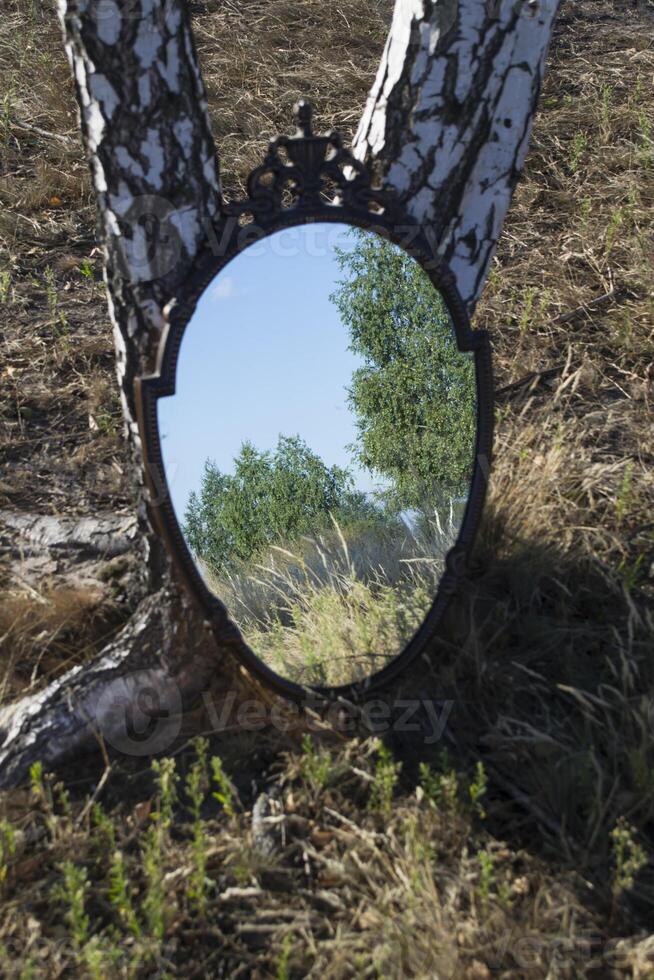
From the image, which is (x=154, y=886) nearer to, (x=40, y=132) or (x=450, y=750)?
(x=450, y=750)

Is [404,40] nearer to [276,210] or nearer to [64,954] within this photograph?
→ [276,210]

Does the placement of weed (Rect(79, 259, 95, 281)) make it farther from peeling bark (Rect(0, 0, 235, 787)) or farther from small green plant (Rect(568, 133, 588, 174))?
small green plant (Rect(568, 133, 588, 174))

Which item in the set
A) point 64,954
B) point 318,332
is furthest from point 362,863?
point 318,332

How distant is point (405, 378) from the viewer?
10.2 ft

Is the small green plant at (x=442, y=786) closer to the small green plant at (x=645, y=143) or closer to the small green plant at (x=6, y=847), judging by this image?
the small green plant at (x=6, y=847)

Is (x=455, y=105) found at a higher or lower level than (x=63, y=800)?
higher

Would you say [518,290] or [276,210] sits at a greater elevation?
[276,210]

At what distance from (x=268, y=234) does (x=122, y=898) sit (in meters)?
1.72

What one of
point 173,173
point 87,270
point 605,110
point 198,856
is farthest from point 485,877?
point 605,110

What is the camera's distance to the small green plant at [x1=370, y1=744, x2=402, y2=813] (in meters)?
2.63

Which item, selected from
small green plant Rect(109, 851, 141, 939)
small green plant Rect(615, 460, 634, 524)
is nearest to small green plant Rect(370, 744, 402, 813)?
small green plant Rect(109, 851, 141, 939)

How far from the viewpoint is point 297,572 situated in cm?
301

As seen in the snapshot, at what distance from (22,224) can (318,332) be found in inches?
112

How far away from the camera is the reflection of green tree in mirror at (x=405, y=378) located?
2.97m
